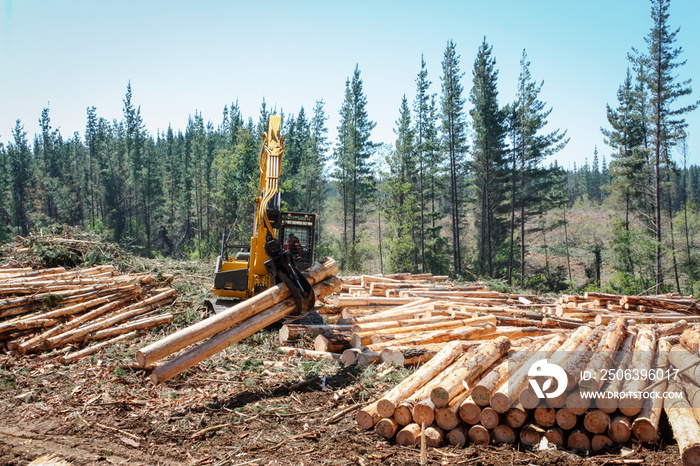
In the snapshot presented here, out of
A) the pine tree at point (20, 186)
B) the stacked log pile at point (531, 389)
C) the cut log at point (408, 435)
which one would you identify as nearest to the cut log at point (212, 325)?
the stacked log pile at point (531, 389)

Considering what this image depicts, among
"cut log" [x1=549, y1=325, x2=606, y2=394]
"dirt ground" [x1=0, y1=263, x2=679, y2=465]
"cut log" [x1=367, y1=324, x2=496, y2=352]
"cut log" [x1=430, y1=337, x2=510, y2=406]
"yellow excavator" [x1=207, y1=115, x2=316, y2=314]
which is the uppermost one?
"yellow excavator" [x1=207, y1=115, x2=316, y2=314]

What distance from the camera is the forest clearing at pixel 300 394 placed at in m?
4.51

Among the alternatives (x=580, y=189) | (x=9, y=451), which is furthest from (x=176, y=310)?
(x=580, y=189)

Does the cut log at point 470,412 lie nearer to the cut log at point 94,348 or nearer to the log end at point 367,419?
the log end at point 367,419

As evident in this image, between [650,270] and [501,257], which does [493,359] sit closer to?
[650,270]

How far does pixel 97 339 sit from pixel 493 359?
7.61 m

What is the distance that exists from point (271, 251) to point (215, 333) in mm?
1683

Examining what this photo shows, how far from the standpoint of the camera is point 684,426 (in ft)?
13.4

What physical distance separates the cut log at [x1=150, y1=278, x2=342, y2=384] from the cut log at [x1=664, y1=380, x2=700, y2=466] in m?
5.10

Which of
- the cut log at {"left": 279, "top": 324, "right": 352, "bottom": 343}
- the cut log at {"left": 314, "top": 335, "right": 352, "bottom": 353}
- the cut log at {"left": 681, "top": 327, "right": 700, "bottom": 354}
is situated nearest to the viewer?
the cut log at {"left": 681, "top": 327, "right": 700, "bottom": 354}

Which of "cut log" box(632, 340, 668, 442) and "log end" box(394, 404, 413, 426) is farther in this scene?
"log end" box(394, 404, 413, 426)

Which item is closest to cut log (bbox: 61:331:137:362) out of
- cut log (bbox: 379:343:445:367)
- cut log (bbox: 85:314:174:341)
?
cut log (bbox: 85:314:174:341)

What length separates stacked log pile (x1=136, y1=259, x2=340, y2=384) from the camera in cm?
579

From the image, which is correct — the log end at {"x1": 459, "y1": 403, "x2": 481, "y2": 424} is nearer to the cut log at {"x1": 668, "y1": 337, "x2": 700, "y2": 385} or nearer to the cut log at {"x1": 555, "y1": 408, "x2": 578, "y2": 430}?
the cut log at {"x1": 555, "y1": 408, "x2": 578, "y2": 430}
